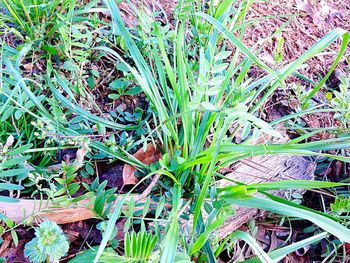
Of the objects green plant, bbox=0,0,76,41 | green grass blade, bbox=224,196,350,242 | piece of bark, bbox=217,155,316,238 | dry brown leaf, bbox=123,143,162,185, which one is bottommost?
piece of bark, bbox=217,155,316,238

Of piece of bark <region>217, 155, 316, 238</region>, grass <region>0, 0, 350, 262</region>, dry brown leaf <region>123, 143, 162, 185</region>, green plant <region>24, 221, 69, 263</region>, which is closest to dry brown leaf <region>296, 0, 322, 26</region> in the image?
grass <region>0, 0, 350, 262</region>

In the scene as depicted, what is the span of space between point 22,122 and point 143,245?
556 millimetres

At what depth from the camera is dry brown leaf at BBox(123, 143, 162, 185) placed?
1.06m

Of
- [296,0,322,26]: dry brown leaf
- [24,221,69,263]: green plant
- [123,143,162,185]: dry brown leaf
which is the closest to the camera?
[24,221,69,263]: green plant

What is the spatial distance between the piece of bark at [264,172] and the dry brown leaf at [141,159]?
0.20 metres

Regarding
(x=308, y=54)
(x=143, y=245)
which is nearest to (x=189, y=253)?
(x=143, y=245)

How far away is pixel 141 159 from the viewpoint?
3.63 ft

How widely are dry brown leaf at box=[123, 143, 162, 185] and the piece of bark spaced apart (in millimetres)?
202

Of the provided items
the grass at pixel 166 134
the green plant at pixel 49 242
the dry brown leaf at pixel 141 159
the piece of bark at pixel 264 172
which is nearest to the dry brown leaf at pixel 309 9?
the grass at pixel 166 134

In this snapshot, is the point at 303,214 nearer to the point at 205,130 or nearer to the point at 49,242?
the point at 205,130

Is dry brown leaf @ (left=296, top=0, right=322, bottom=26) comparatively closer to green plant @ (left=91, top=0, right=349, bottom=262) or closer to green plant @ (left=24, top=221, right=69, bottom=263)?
green plant @ (left=91, top=0, right=349, bottom=262)

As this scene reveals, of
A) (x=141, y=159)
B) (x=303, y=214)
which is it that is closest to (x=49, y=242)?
(x=141, y=159)

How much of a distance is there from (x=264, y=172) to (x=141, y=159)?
382mm

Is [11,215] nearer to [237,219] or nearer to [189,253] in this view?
[189,253]
